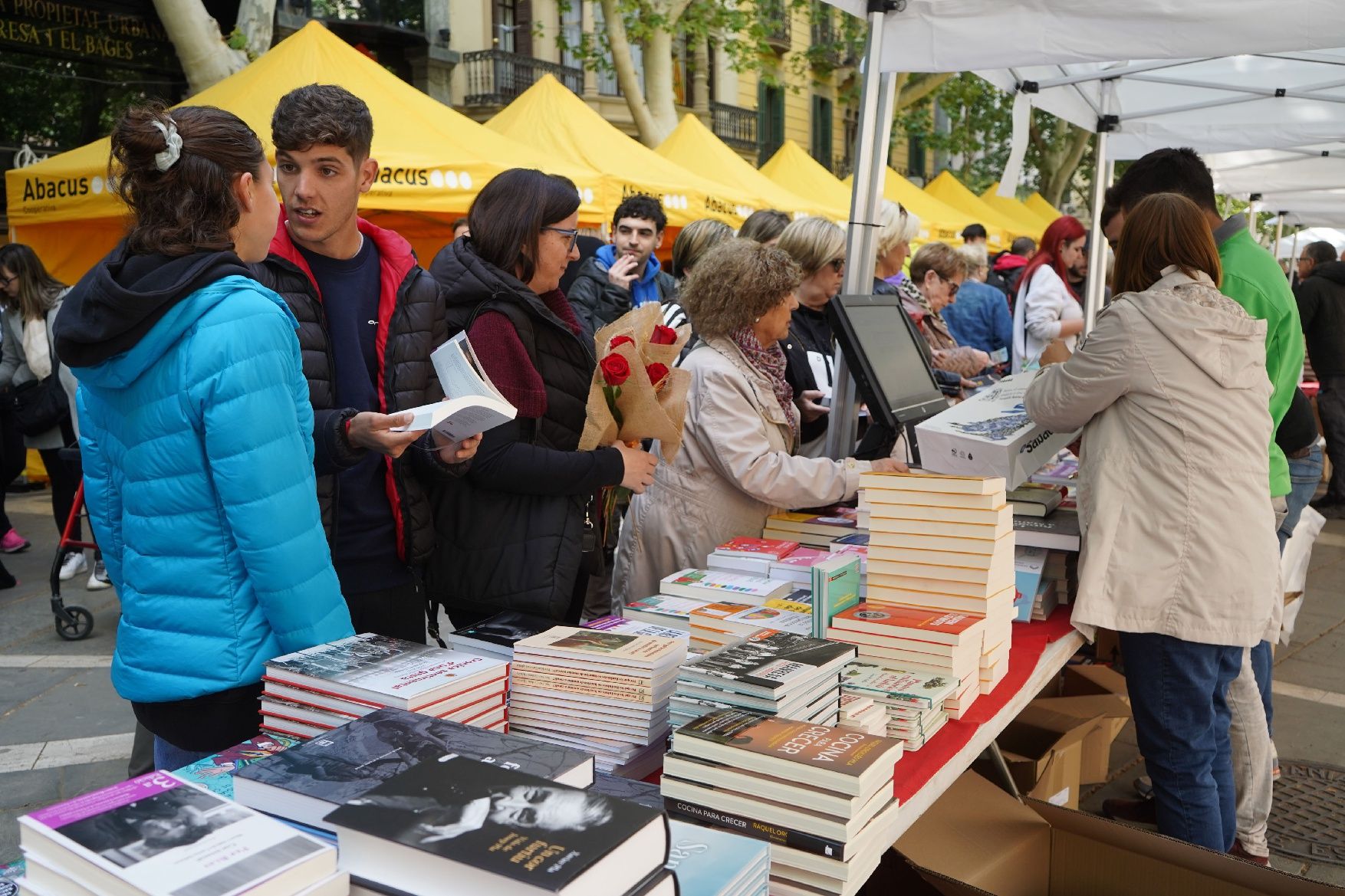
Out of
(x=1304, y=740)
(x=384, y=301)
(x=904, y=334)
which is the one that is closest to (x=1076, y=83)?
(x=904, y=334)

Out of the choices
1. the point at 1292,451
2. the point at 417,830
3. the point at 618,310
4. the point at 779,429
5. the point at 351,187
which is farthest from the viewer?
the point at 618,310

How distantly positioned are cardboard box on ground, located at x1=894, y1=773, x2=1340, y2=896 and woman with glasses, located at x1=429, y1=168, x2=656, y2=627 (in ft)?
3.09

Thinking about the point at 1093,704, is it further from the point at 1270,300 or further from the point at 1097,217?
the point at 1097,217

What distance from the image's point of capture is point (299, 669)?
5.16 feet

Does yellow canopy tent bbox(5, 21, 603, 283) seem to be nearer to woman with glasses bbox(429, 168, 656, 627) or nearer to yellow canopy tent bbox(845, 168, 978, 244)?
woman with glasses bbox(429, 168, 656, 627)

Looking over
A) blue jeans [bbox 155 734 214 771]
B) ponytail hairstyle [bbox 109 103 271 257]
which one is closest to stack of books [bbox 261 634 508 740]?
blue jeans [bbox 155 734 214 771]

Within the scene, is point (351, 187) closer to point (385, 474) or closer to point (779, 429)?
point (385, 474)

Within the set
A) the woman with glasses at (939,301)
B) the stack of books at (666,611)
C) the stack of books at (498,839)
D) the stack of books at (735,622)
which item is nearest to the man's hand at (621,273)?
the woman with glasses at (939,301)

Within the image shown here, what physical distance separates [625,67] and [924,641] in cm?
1193

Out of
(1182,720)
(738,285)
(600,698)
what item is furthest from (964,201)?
(600,698)

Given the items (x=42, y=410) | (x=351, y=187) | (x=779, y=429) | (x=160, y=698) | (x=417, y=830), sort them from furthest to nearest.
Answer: (x=42, y=410), (x=779, y=429), (x=351, y=187), (x=160, y=698), (x=417, y=830)

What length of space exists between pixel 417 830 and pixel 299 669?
0.64 meters

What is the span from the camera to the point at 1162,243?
2.55 m

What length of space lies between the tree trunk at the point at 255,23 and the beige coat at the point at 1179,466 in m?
8.80
